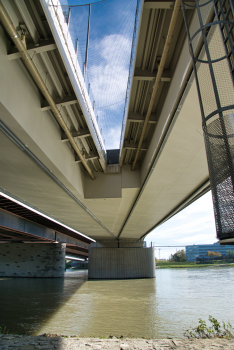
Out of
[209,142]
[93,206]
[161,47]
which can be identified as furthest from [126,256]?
[209,142]

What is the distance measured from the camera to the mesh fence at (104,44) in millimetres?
4789

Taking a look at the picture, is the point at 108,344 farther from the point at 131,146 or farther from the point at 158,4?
the point at 158,4

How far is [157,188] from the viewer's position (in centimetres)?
1100

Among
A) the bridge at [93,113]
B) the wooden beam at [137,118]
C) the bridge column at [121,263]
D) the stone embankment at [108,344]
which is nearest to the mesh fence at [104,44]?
the bridge at [93,113]

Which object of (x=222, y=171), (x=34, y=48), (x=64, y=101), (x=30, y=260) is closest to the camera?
(x=222, y=171)

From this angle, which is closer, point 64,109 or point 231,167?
point 231,167

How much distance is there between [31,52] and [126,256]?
92.5 feet

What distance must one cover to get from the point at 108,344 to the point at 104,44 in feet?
21.0

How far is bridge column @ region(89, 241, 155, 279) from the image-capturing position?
96.0 ft

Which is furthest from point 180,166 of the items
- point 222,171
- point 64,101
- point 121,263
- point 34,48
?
point 121,263

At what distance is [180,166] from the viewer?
8477 millimetres

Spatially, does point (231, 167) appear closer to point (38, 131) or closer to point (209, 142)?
point (209, 142)

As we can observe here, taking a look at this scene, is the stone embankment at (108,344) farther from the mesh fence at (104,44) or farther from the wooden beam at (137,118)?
the mesh fence at (104,44)

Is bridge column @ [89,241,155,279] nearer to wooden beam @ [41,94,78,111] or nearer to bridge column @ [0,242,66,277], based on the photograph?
bridge column @ [0,242,66,277]
